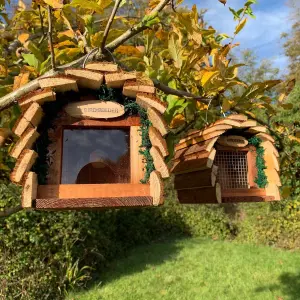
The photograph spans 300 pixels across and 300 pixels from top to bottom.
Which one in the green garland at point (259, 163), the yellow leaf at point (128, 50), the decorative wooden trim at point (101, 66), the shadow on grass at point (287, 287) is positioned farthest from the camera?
the shadow on grass at point (287, 287)

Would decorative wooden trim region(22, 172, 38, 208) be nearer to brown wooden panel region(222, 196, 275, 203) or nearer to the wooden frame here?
the wooden frame

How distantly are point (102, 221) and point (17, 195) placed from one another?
2.39 meters

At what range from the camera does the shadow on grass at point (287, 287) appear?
4.46m

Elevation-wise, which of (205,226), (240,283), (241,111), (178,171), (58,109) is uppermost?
(241,111)

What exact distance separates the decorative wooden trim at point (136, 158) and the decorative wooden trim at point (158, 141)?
9cm

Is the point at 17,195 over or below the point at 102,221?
over

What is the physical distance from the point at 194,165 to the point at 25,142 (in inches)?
37.9

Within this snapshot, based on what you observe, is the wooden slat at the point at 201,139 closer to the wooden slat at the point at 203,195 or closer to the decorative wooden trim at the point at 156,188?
the wooden slat at the point at 203,195

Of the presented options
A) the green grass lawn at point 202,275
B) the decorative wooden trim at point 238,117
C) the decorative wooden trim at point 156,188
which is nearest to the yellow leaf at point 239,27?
the decorative wooden trim at point 238,117

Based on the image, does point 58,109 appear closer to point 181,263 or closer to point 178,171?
point 178,171

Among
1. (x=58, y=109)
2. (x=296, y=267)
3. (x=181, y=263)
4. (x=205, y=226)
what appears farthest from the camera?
(x=205, y=226)

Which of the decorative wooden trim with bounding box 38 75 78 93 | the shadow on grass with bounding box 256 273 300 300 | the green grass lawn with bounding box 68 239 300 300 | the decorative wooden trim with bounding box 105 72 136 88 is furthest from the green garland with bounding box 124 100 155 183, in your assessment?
the shadow on grass with bounding box 256 273 300 300

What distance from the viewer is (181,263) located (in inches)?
243

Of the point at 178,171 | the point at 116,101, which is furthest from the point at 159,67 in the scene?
the point at 178,171
